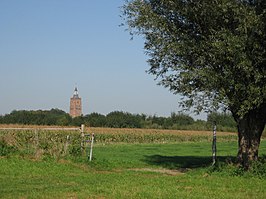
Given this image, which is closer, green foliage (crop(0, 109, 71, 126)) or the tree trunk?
the tree trunk

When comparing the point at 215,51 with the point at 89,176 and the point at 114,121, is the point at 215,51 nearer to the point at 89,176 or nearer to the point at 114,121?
the point at 89,176

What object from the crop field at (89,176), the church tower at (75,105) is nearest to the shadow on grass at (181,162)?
the crop field at (89,176)

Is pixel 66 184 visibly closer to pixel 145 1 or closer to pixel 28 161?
pixel 28 161

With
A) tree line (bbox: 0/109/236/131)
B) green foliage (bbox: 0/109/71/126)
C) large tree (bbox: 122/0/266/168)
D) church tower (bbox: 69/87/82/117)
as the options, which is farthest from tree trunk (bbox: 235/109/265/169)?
church tower (bbox: 69/87/82/117)

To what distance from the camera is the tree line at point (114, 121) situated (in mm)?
89706

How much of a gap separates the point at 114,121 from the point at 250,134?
74.4 metres

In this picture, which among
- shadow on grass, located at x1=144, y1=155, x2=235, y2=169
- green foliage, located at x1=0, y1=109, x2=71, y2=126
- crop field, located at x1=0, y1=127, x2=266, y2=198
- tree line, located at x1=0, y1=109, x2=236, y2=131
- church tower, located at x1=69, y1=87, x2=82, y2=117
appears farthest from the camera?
church tower, located at x1=69, y1=87, x2=82, y2=117

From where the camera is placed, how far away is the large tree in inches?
720

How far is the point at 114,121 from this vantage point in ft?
311

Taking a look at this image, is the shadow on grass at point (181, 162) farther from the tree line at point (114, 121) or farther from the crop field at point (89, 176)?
the tree line at point (114, 121)

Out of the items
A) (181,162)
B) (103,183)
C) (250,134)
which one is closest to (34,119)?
(181,162)

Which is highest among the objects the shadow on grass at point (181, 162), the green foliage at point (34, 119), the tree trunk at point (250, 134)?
the green foliage at point (34, 119)

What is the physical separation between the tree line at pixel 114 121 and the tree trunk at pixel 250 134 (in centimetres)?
6193

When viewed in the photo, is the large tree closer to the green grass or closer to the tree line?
the green grass
